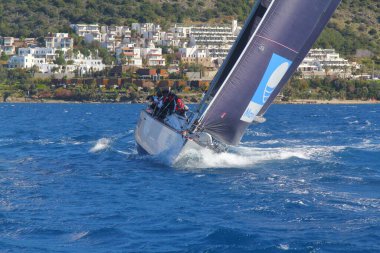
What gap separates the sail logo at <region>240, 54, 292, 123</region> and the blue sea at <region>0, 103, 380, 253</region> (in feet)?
4.92

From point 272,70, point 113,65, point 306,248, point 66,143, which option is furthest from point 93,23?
point 306,248

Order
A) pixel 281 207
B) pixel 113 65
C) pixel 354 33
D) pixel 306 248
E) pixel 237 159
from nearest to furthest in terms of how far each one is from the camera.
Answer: pixel 306 248
pixel 281 207
pixel 237 159
pixel 113 65
pixel 354 33

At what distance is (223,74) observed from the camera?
26.7 metres

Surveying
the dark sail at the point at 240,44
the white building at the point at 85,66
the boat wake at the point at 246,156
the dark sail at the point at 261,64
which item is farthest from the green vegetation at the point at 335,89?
the dark sail at the point at 261,64

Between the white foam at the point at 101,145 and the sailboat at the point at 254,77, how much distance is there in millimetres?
6712

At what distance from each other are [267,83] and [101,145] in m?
10.5

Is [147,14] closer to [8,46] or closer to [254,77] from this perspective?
[8,46]

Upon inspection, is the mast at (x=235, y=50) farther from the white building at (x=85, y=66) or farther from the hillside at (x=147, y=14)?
the hillside at (x=147, y=14)

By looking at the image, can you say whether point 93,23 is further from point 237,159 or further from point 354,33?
point 237,159

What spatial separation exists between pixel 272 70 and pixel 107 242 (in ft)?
34.1

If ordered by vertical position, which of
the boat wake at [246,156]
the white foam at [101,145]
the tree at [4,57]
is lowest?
the tree at [4,57]

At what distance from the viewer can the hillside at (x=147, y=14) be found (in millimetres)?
159625

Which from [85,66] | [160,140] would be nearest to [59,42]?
[85,66]

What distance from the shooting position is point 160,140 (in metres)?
26.3
